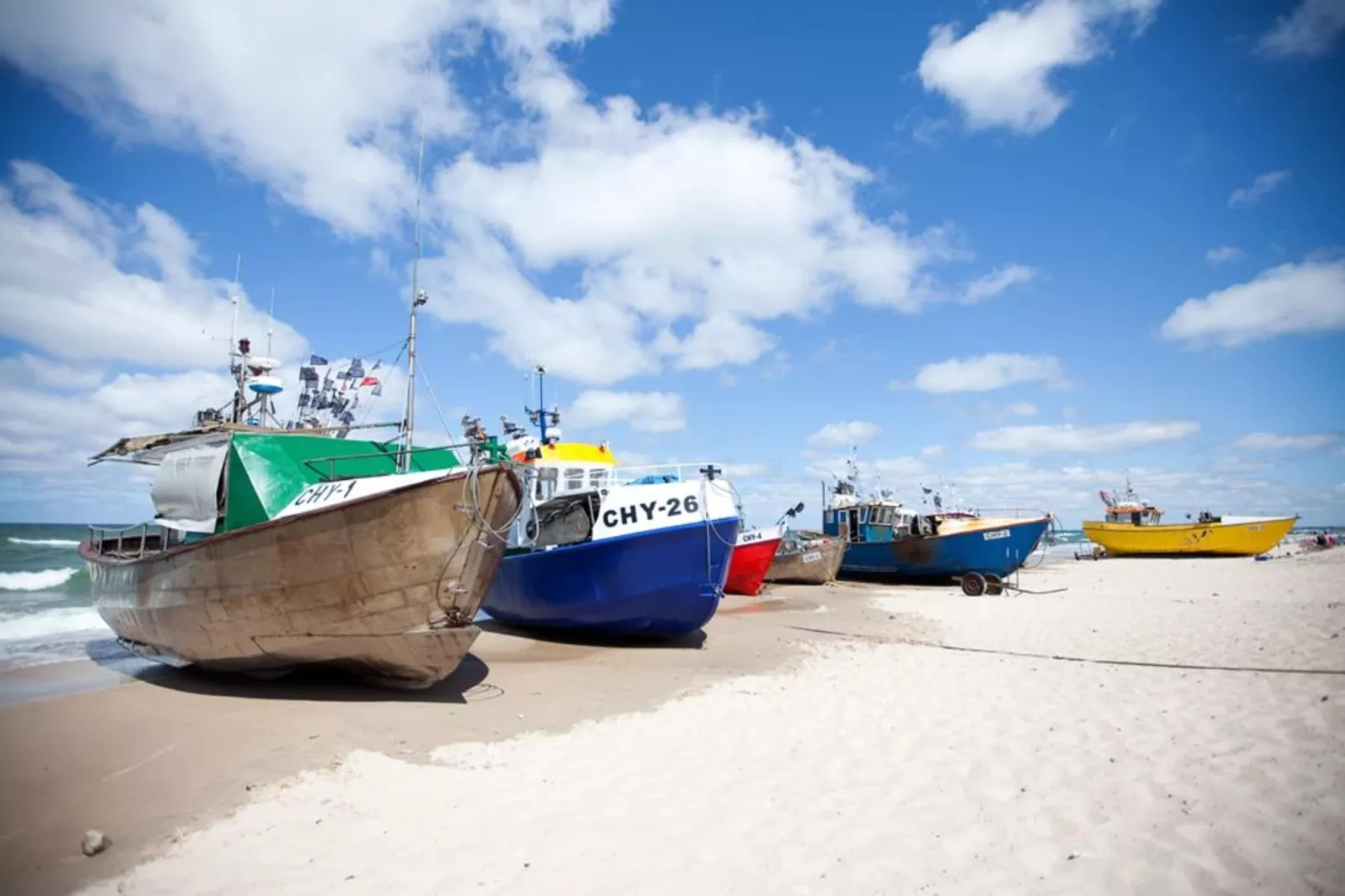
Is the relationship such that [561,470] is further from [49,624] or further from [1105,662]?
[49,624]

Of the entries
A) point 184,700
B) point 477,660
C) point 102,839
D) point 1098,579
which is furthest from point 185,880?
point 1098,579

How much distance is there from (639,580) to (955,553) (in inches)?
669

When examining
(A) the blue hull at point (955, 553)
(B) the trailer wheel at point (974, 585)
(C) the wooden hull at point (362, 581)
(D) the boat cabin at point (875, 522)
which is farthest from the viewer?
(D) the boat cabin at point (875, 522)

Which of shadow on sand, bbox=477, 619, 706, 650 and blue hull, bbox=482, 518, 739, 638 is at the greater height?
blue hull, bbox=482, 518, 739, 638

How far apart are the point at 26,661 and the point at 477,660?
29.9 feet

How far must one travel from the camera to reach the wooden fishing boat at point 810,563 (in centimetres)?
2552

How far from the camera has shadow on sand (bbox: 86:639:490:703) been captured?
844 cm

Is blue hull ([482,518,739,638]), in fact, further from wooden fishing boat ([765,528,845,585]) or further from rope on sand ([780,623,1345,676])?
wooden fishing boat ([765,528,845,585])

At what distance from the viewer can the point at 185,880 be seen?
4.16 metres

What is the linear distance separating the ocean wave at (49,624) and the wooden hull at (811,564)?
20.7 meters

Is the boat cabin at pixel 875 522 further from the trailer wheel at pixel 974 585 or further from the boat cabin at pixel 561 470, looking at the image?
the boat cabin at pixel 561 470

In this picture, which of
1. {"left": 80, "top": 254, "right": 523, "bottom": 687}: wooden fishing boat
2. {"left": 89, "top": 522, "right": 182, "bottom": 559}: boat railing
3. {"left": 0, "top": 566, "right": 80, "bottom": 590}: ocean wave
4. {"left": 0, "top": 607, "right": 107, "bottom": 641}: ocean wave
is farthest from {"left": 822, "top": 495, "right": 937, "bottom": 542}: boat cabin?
{"left": 0, "top": 566, "right": 80, "bottom": 590}: ocean wave

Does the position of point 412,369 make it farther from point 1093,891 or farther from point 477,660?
point 1093,891

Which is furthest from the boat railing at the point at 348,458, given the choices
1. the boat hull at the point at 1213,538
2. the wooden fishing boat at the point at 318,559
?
the boat hull at the point at 1213,538
